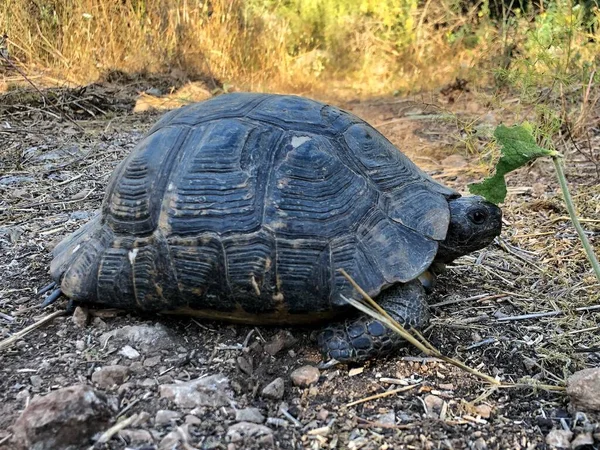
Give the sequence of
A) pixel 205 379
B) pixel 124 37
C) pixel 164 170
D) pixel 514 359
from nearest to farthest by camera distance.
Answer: pixel 205 379 → pixel 514 359 → pixel 164 170 → pixel 124 37

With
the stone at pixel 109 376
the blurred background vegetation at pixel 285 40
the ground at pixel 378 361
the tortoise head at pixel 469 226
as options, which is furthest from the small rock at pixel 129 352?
the blurred background vegetation at pixel 285 40

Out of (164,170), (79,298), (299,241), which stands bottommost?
(79,298)

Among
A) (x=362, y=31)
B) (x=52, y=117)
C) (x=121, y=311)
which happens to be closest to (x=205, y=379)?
(x=121, y=311)

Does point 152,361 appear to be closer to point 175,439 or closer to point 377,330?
point 175,439

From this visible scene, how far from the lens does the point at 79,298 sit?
8.05 feet

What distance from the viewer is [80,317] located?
95.5 inches

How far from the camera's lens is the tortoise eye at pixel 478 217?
248cm

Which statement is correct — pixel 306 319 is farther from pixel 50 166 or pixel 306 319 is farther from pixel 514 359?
pixel 50 166

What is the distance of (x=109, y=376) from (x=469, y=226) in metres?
1.60

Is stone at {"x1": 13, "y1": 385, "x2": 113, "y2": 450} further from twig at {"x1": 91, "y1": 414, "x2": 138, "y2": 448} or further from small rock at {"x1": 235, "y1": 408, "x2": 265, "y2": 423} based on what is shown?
small rock at {"x1": 235, "y1": 408, "x2": 265, "y2": 423}

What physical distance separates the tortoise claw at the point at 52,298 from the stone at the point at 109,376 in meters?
0.68

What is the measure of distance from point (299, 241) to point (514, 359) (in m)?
0.96

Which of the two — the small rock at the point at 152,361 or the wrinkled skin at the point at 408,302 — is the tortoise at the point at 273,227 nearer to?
the wrinkled skin at the point at 408,302

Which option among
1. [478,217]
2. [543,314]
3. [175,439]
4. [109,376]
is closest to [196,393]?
[175,439]
